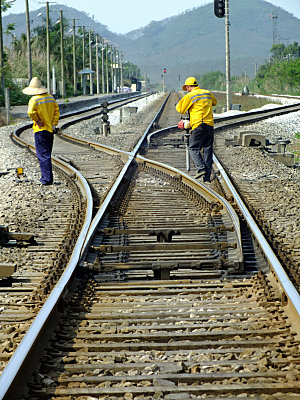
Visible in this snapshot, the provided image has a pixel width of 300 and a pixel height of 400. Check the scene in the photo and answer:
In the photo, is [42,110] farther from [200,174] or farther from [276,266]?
[276,266]

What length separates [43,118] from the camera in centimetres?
1052

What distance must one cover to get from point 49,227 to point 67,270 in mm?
2385

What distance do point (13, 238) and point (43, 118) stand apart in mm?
4299

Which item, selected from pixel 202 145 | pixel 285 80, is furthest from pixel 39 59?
pixel 202 145

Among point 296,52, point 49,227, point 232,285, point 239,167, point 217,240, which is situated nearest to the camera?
point 232,285

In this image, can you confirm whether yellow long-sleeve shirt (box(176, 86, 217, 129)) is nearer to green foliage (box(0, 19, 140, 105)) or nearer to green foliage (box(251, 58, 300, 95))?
green foliage (box(0, 19, 140, 105))

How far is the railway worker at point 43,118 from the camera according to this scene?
34.0ft

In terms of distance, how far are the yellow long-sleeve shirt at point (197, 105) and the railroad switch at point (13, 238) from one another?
4432mm

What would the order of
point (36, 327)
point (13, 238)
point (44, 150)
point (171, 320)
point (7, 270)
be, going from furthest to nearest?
point (44, 150) < point (13, 238) < point (7, 270) < point (171, 320) < point (36, 327)

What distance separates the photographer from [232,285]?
505 cm

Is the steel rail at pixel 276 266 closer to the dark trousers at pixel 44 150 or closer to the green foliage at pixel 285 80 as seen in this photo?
the dark trousers at pixel 44 150

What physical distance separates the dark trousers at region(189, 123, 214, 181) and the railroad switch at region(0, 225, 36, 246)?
14.9 feet

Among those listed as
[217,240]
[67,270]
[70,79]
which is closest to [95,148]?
[217,240]

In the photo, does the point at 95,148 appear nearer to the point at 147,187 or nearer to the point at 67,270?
the point at 147,187
